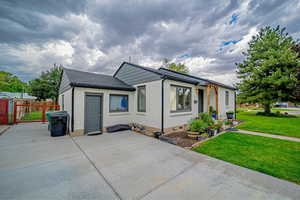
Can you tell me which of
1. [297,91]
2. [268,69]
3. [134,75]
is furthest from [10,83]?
[297,91]

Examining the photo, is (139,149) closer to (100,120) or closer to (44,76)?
(100,120)

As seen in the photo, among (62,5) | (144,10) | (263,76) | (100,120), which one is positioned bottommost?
(100,120)

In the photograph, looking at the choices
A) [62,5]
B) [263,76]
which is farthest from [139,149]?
[263,76]

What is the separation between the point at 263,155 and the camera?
11.7 feet

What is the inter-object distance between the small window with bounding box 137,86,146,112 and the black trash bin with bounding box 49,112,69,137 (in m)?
3.96

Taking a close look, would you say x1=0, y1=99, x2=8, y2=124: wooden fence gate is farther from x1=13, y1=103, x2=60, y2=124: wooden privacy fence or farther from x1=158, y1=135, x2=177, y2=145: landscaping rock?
x1=158, y1=135, x2=177, y2=145: landscaping rock

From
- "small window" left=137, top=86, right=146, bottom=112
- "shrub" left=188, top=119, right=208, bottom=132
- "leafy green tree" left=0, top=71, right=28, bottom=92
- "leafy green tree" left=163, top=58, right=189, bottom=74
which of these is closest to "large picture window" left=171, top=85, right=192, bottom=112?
"shrub" left=188, top=119, right=208, bottom=132

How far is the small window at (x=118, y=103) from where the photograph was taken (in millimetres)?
6906

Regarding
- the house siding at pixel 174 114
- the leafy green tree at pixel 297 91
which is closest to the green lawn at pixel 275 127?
the house siding at pixel 174 114

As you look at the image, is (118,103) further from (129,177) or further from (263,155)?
(263,155)

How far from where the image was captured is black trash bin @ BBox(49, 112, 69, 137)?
18.5ft

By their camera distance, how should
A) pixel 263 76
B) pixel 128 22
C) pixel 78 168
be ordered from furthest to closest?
pixel 263 76
pixel 128 22
pixel 78 168

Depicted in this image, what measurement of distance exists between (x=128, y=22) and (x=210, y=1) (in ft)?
15.6

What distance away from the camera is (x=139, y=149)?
412 cm
